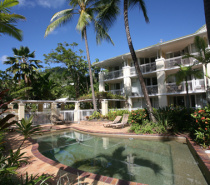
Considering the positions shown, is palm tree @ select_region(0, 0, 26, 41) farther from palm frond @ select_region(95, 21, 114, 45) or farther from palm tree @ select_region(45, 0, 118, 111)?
palm frond @ select_region(95, 21, 114, 45)

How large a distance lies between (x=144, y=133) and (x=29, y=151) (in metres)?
6.55

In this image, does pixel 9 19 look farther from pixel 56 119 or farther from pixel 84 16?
pixel 56 119

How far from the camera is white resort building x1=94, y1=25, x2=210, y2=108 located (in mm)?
14812

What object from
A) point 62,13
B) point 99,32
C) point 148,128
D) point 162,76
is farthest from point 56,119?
point 162,76

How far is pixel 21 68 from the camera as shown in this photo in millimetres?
17625

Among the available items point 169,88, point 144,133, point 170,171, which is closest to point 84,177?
point 170,171

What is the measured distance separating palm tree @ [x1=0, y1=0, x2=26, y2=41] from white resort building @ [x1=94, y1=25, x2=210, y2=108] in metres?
11.6

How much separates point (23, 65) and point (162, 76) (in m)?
18.2

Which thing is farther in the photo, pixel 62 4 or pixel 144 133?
pixel 62 4

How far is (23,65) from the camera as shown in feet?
56.3

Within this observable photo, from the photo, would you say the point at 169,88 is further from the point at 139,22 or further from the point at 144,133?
the point at 144,133

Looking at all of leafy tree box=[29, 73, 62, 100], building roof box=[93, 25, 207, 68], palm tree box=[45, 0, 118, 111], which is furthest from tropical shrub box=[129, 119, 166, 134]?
leafy tree box=[29, 73, 62, 100]

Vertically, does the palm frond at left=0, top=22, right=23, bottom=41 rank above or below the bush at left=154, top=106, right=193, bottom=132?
above

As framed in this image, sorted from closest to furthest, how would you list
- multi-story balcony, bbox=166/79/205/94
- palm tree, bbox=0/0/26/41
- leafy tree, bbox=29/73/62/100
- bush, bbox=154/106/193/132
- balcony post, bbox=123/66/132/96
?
1. palm tree, bbox=0/0/26/41
2. bush, bbox=154/106/193/132
3. multi-story balcony, bbox=166/79/205/94
4. balcony post, bbox=123/66/132/96
5. leafy tree, bbox=29/73/62/100
